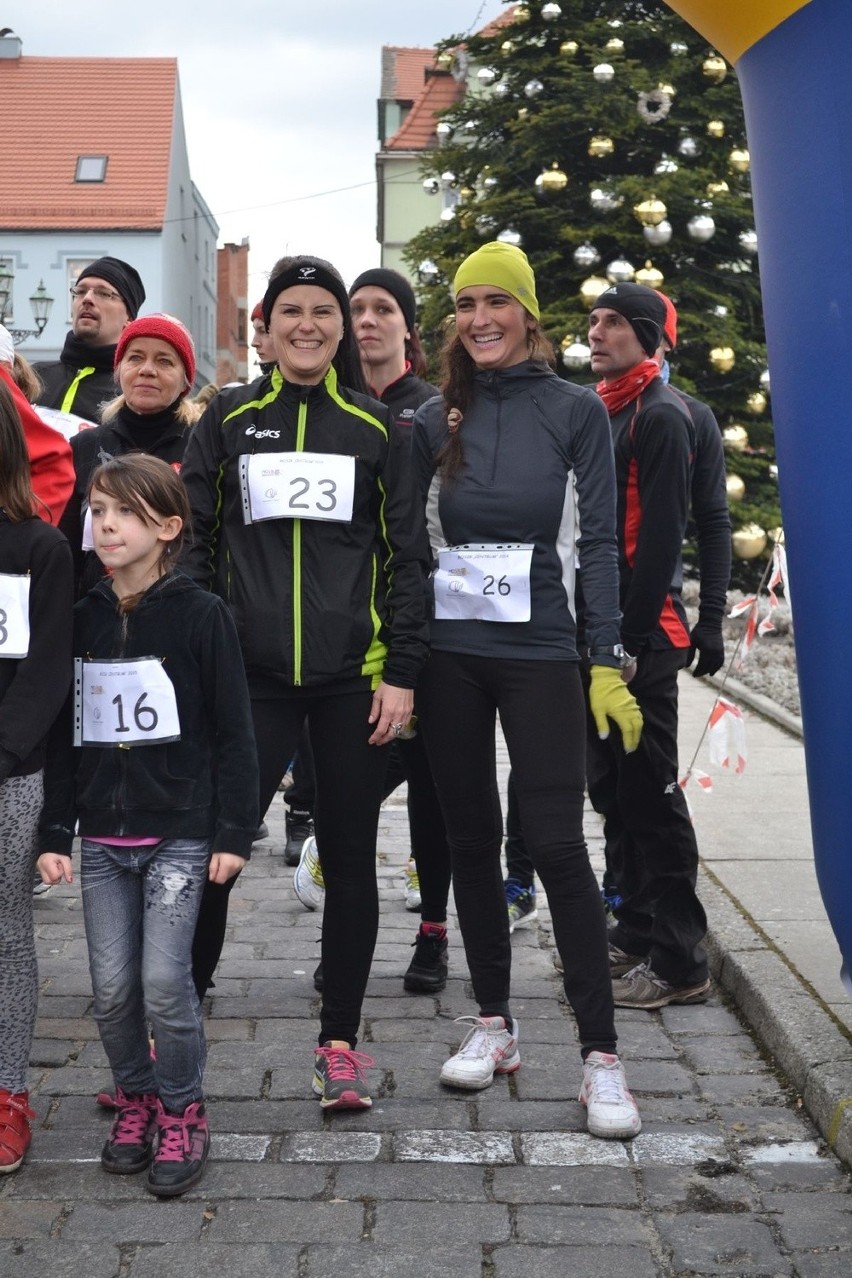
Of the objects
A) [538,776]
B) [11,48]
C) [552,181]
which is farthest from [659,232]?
[11,48]

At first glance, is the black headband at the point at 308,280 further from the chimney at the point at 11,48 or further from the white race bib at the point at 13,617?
the chimney at the point at 11,48

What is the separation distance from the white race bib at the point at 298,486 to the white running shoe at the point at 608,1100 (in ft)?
4.48

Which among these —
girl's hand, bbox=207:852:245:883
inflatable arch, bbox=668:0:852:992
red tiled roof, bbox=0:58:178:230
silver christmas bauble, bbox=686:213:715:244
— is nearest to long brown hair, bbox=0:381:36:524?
girl's hand, bbox=207:852:245:883

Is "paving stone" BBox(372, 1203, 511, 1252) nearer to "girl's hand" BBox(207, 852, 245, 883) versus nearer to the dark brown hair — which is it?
"girl's hand" BBox(207, 852, 245, 883)

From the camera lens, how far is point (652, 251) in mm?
15297

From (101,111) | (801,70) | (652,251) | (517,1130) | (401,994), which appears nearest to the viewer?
(801,70)

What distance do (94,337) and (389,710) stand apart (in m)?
2.33

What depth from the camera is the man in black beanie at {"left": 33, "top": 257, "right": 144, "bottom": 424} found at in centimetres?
550

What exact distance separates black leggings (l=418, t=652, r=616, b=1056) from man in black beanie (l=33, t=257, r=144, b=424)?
82.0 inches

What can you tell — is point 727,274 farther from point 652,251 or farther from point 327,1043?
point 327,1043

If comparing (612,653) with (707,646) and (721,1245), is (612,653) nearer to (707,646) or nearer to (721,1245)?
(707,646)

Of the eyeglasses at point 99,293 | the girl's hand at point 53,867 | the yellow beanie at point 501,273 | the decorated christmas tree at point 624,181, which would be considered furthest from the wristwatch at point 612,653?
the decorated christmas tree at point 624,181

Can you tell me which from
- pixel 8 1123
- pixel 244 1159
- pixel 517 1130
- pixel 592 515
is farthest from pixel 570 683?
pixel 8 1123

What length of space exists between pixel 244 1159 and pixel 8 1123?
50 centimetres
